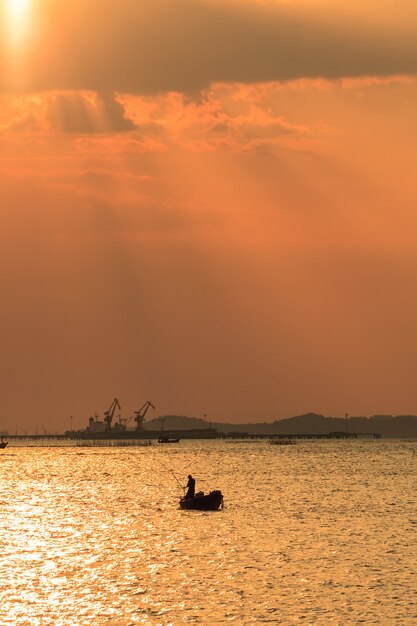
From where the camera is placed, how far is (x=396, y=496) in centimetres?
12581

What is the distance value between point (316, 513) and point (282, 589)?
45104mm

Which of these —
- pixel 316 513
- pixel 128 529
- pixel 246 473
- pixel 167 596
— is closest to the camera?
pixel 167 596

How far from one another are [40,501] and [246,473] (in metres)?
71.8

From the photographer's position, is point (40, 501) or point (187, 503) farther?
point (40, 501)

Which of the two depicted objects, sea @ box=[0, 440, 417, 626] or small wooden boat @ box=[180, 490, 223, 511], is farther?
small wooden boat @ box=[180, 490, 223, 511]

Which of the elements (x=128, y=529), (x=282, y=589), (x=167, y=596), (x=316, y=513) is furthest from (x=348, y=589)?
(x=316, y=513)

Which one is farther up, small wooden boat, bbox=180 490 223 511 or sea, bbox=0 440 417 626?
small wooden boat, bbox=180 490 223 511

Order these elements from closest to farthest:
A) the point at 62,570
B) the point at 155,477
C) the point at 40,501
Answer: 1. the point at 62,570
2. the point at 40,501
3. the point at 155,477

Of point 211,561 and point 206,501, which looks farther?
point 206,501

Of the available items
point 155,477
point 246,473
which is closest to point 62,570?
point 155,477

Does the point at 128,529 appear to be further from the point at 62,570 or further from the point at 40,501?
the point at 40,501

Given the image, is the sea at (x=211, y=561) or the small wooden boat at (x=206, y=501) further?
the small wooden boat at (x=206, y=501)

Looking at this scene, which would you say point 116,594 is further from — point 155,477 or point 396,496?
point 155,477

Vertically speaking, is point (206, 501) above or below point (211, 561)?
above
